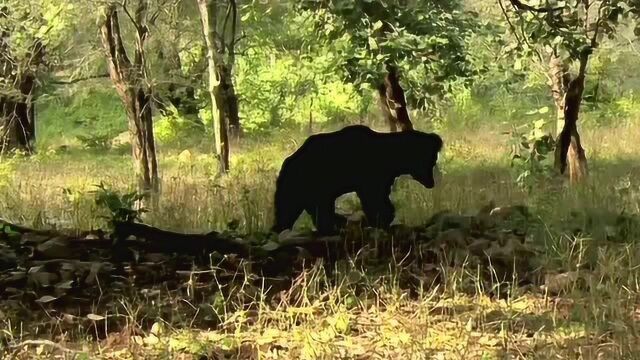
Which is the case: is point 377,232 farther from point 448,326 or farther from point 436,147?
point 448,326

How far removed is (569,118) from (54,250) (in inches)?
185

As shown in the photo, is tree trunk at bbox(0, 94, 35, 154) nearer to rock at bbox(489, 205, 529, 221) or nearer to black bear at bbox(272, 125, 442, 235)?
black bear at bbox(272, 125, 442, 235)

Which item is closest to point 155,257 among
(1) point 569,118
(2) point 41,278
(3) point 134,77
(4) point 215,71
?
(2) point 41,278

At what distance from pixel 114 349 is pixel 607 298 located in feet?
6.19

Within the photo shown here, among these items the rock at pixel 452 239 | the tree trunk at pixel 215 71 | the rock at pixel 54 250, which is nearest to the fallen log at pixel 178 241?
the rock at pixel 54 250

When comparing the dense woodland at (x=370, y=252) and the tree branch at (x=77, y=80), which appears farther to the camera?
the tree branch at (x=77, y=80)

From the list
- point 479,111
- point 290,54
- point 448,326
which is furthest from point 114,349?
point 479,111

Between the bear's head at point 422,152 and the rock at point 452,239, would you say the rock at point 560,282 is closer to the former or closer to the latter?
the rock at point 452,239

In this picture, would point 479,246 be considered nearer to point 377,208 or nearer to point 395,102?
point 377,208

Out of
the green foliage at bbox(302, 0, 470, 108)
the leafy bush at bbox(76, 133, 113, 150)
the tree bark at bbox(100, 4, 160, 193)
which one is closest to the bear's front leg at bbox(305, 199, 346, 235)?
the green foliage at bbox(302, 0, 470, 108)

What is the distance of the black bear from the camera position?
459cm

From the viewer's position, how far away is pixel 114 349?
2.89 metres

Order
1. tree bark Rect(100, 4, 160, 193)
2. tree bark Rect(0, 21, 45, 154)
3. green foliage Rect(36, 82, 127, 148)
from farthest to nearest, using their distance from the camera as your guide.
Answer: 1. green foliage Rect(36, 82, 127, 148)
2. tree bark Rect(0, 21, 45, 154)
3. tree bark Rect(100, 4, 160, 193)

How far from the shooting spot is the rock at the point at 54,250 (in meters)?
4.16
